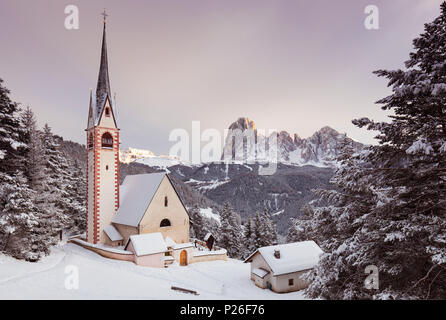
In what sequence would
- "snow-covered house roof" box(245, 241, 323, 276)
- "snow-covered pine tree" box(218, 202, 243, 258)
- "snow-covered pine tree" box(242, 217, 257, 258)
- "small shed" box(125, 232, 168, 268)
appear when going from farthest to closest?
"snow-covered pine tree" box(218, 202, 243, 258)
"snow-covered pine tree" box(242, 217, 257, 258)
"small shed" box(125, 232, 168, 268)
"snow-covered house roof" box(245, 241, 323, 276)

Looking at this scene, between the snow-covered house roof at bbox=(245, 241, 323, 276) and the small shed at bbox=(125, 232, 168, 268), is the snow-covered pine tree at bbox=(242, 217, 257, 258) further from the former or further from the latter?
the small shed at bbox=(125, 232, 168, 268)

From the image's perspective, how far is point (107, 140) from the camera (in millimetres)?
31359

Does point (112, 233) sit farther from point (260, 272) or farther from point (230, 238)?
point (230, 238)

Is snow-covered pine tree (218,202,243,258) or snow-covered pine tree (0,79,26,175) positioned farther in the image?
snow-covered pine tree (218,202,243,258)

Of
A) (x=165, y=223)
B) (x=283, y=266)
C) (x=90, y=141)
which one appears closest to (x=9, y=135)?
(x=90, y=141)

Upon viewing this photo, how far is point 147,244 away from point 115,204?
9.22 m

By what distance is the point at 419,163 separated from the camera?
7848 mm

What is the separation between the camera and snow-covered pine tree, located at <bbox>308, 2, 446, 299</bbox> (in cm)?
689

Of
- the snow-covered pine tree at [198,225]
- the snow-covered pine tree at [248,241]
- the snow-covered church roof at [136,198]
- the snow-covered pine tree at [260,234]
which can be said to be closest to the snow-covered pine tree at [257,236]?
the snow-covered pine tree at [260,234]

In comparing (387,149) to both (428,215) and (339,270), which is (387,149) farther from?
(339,270)

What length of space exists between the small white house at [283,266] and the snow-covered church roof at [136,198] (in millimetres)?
13604

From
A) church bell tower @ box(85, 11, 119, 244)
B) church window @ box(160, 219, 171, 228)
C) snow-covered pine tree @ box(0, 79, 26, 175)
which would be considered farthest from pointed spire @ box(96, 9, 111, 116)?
church window @ box(160, 219, 171, 228)

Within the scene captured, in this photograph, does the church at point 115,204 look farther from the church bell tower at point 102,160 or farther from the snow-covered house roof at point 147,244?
the snow-covered house roof at point 147,244

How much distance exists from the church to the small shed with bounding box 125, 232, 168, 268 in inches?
60.6
